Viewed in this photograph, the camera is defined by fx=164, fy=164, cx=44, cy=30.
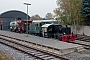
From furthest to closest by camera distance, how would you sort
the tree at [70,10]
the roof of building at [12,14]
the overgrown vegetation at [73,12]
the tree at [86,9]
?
the roof of building at [12,14]
the tree at [70,10]
the overgrown vegetation at [73,12]
the tree at [86,9]

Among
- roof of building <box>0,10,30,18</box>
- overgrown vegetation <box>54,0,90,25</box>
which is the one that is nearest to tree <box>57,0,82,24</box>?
overgrown vegetation <box>54,0,90,25</box>

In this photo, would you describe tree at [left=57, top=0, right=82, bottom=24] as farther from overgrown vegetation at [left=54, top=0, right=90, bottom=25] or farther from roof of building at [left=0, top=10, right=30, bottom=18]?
roof of building at [left=0, top=10, right=30, bottom=18]

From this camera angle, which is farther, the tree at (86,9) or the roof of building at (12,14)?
the roof of building at (12,14)

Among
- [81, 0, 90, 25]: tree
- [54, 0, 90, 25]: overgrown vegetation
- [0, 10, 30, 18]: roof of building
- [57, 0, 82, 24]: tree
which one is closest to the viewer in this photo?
[81, 0, 90, 25]: tree

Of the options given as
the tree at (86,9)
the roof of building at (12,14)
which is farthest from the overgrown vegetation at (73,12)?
the roof of building at (12,14)

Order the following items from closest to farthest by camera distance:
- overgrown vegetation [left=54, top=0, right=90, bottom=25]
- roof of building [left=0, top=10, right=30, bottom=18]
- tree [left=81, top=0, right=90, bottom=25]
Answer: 1. tree [left=81, top=0, right=90, bottom=25]
2. overgrown vegetation [left=54, top=0, right=90, bottom=25]
3. roof of building [left=0, top=10, right=30, bottom=18]

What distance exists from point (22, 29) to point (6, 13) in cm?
2211

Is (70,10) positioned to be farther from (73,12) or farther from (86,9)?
(86,9)

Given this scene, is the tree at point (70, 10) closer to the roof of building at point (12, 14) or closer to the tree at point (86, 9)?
the tree at point (86, 9)

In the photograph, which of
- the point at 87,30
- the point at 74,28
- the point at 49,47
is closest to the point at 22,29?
the point at 74,28

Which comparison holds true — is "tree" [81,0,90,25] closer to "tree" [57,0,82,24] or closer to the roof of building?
"tree" [57,0,82,24]

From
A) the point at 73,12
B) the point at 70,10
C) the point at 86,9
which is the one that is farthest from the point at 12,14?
the point at 86,9

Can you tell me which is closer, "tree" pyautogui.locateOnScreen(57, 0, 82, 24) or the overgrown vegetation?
the overgrown vegetation

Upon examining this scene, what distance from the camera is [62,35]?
2067cm
